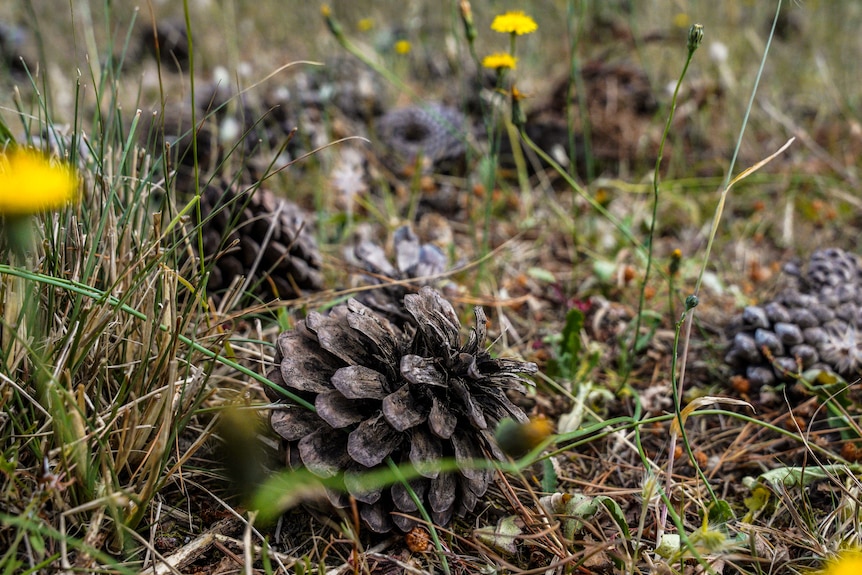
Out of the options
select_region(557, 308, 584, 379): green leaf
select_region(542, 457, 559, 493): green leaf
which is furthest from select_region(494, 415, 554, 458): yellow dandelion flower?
select_region(557, 308, 584, 379): green leaf

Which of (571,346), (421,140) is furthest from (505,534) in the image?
(421,140)

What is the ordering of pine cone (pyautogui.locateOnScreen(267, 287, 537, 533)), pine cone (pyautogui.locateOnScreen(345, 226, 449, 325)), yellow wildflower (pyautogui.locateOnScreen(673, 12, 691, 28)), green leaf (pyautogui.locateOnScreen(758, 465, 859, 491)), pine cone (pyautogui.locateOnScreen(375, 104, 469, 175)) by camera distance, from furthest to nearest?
yellow wildflower (pyautogui.locateOnScreen(673, 12, 691, 28)), pine cone (pyautogui.locateOnScreen(375, 104, 469, 175)), pine cone (pyautogui.locateOnScreen(345, 226, 449, 325)), green leaf (pyautogui.locateOnScreen(758, 465, 859, 491)), pine cone (pyautogui.locateOnScreen(267, 287, 537, 533))

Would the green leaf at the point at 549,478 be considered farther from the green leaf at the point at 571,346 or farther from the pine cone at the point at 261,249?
the pine cone at the point at 261,249

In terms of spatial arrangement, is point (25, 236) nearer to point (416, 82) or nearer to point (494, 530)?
point (494, 530)

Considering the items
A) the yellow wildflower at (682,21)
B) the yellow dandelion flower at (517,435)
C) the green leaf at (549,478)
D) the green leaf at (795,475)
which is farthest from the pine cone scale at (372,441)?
the yellow wildflower at (682,21)

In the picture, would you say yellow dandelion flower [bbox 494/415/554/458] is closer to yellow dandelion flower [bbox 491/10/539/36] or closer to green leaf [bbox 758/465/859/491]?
green leaf [bbox 758/465/859/491]

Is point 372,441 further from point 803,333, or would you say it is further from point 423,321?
point 803,333
